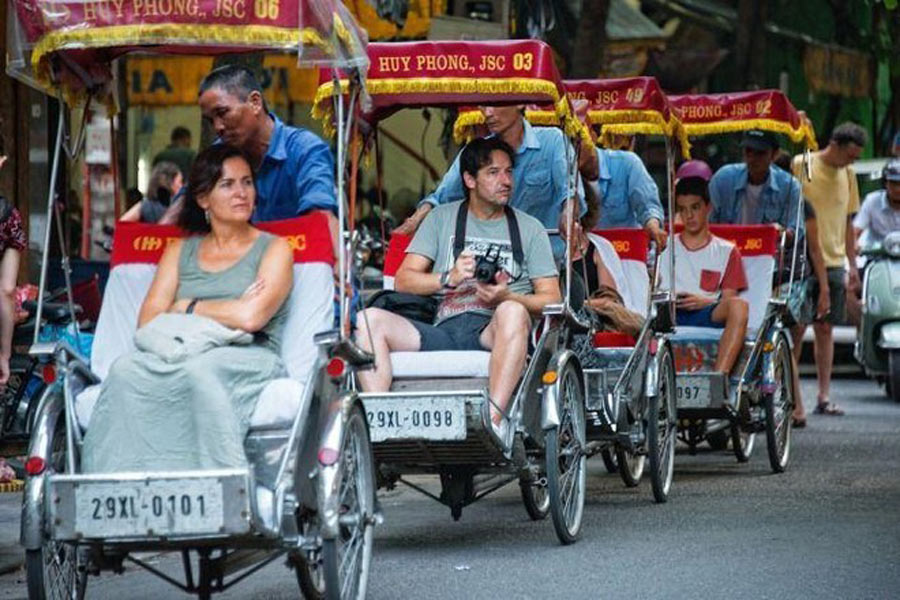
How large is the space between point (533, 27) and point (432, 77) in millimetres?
9453

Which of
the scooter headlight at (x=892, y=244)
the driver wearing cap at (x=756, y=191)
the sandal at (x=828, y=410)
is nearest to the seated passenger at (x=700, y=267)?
the driver wearing cap at (x=756, y=191)

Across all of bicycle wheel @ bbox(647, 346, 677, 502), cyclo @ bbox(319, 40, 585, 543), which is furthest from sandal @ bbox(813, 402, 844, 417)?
cyclo @ bbox(319, 40, 585, 543)

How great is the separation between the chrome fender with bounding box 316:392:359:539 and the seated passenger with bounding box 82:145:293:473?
0.87ft

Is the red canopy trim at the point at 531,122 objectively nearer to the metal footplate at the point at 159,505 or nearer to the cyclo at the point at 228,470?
the cyclo at the point at 228,470

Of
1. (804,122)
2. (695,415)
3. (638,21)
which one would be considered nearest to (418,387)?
(695,415)

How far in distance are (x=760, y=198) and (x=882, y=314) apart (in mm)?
3051

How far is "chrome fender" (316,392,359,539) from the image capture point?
22.1 feet

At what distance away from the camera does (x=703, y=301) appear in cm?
1230

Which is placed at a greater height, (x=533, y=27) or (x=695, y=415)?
(x=533, y=27)

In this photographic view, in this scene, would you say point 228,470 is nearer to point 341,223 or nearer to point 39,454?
point 39,454

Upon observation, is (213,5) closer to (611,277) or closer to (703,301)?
(611,277)

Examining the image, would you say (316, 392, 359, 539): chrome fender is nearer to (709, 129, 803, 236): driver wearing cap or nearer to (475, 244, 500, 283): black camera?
(475, 244, 500, 283): black camera

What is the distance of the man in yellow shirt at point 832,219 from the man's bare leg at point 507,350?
700 cm

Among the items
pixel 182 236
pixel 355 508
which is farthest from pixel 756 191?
pixel 355 508
